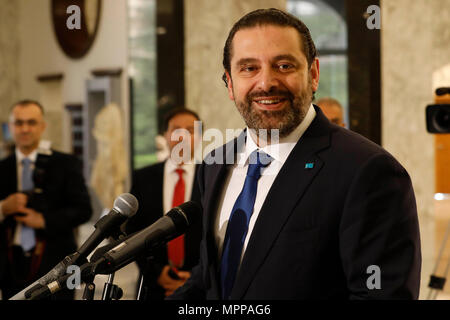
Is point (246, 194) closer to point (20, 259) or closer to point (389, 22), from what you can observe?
point (20, 259)

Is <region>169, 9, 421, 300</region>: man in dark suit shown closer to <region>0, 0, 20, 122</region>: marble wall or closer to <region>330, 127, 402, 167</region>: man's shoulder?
<region>330, 127, 402, 167</region>: man's shoulder

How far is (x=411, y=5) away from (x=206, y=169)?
3048mm

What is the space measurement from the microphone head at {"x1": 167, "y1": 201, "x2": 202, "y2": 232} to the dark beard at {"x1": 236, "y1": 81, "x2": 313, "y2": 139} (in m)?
0.27

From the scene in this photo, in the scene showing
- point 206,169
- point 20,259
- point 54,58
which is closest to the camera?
point 206,169

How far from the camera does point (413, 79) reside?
435 centimetres

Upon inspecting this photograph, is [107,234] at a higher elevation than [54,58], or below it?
below

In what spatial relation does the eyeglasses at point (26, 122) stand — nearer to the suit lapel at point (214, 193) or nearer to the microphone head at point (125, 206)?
the suit lapel at point (214, 193)

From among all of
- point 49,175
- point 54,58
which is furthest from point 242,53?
point 54,58

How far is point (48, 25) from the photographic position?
10883mm

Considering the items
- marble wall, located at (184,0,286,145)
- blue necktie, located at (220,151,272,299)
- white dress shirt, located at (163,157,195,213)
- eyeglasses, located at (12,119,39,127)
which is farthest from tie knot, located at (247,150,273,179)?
marble wall, located at (184,0,286,145)

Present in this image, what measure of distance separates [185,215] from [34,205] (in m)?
2.63

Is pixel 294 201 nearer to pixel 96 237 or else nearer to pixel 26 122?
pixel 96 237

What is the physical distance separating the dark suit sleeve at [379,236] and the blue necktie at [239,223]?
0.84 feet

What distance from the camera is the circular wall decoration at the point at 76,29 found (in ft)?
30.6
